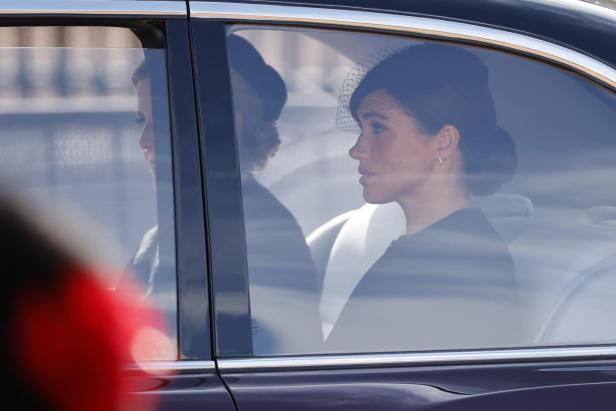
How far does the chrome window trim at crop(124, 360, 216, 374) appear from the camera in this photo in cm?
179

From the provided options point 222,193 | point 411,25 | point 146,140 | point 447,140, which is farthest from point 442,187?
point 146,140

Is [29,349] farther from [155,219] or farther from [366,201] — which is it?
[366,201]

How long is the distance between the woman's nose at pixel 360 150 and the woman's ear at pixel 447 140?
13cm

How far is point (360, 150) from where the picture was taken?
1.98 metres

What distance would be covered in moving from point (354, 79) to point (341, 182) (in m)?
0.20

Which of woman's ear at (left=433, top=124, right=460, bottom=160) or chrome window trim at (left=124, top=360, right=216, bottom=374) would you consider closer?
chrome window trim at (left=124, top=360, right=216, bottom=374)

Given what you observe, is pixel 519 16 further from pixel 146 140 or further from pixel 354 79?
pixel 146 140

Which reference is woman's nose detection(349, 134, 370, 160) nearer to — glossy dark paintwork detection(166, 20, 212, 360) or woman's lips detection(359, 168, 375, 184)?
woman's lips detection(359, 168, 375, 184)

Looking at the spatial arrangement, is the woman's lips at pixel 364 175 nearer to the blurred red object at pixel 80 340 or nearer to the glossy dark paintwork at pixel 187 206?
the glossy dark paintwork at pixel 187 206

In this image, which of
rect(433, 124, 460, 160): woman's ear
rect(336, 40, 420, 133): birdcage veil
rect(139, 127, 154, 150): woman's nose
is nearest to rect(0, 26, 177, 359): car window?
rect(139, 127, 154, 150): woman's nose

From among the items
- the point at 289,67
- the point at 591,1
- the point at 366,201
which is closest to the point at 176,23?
the point at 289,67

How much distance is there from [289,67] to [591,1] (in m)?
0.68

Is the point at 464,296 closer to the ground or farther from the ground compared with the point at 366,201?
closer to the ground

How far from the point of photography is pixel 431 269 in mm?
1931
